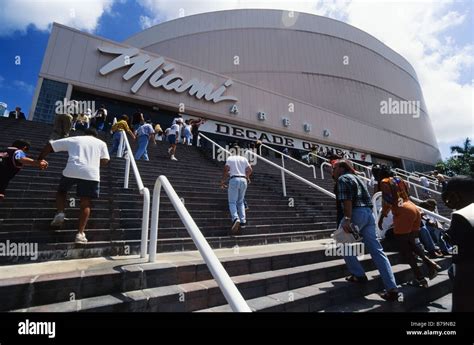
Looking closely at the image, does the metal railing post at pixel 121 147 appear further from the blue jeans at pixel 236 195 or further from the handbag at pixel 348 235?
the handbag at pixel 348 235

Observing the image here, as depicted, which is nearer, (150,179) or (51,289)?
(51,289)

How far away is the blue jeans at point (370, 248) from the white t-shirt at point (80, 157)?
3209mm

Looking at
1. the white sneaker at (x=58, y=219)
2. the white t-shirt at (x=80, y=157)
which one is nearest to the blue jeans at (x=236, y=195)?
the white t-shirt at (x=80, y=157)

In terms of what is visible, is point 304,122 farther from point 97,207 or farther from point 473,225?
point 473,225

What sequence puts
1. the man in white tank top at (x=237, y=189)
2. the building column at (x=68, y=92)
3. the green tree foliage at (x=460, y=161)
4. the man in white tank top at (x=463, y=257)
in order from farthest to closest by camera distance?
the green tree foliage at (x=460, y=161) < the building column at (x=68, y=92) < the man in white tank top at (x=237, y=189) < the man in white tank top at (x=463, y=257)

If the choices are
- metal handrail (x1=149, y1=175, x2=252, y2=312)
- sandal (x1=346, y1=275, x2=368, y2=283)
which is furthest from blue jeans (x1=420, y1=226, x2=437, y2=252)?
metal handrail (x1=149, y1=175, x2=252, y2=312)

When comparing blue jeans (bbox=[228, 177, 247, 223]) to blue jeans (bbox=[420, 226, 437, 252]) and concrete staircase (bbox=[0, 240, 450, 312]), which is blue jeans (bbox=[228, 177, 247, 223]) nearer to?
concrete staircase (bbox=[0, 240, 450, 312])

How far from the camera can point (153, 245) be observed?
2.77 metres

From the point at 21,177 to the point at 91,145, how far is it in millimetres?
1921

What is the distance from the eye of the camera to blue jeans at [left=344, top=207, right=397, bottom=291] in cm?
287

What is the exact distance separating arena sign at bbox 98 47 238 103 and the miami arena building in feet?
0.18

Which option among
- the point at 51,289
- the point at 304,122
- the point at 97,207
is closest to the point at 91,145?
the point at 97,207

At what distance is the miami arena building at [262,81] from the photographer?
12.8 m

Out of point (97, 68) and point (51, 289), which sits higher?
point (97, 68)
